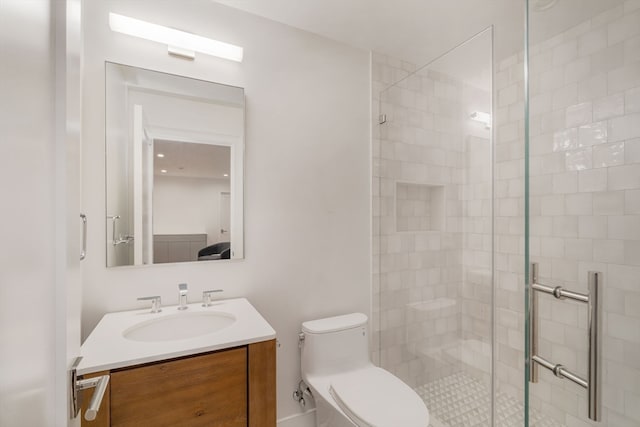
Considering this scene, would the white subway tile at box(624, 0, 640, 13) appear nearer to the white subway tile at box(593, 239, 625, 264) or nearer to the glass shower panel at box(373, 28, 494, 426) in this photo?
the glass shower panel at box(373, 28, 494, 426)

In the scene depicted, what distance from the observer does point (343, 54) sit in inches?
80.0

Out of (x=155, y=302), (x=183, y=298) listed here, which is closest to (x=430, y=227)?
(x=183, y=298)

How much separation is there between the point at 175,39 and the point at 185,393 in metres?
1.62

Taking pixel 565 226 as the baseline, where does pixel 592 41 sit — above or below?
above

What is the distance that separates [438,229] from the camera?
1.83m

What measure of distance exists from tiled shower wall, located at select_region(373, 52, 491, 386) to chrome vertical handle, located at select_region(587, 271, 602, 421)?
0.61 meters

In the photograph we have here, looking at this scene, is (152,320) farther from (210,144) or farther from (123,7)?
Result: (123,7)

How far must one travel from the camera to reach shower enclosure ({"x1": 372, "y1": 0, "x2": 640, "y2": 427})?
1.00 meters

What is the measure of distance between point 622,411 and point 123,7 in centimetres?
260

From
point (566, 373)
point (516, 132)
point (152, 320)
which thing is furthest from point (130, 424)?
point (516, 132)

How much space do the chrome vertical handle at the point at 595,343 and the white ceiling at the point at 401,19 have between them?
1.52 m

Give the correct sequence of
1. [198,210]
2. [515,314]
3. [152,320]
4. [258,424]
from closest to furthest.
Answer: [258,424], [152,320], [198,210], [515,314]

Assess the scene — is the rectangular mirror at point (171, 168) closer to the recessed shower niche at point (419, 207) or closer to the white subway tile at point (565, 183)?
the recessed shower niche at point (419, 207)

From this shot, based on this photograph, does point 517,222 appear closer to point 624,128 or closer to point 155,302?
point 624,128
